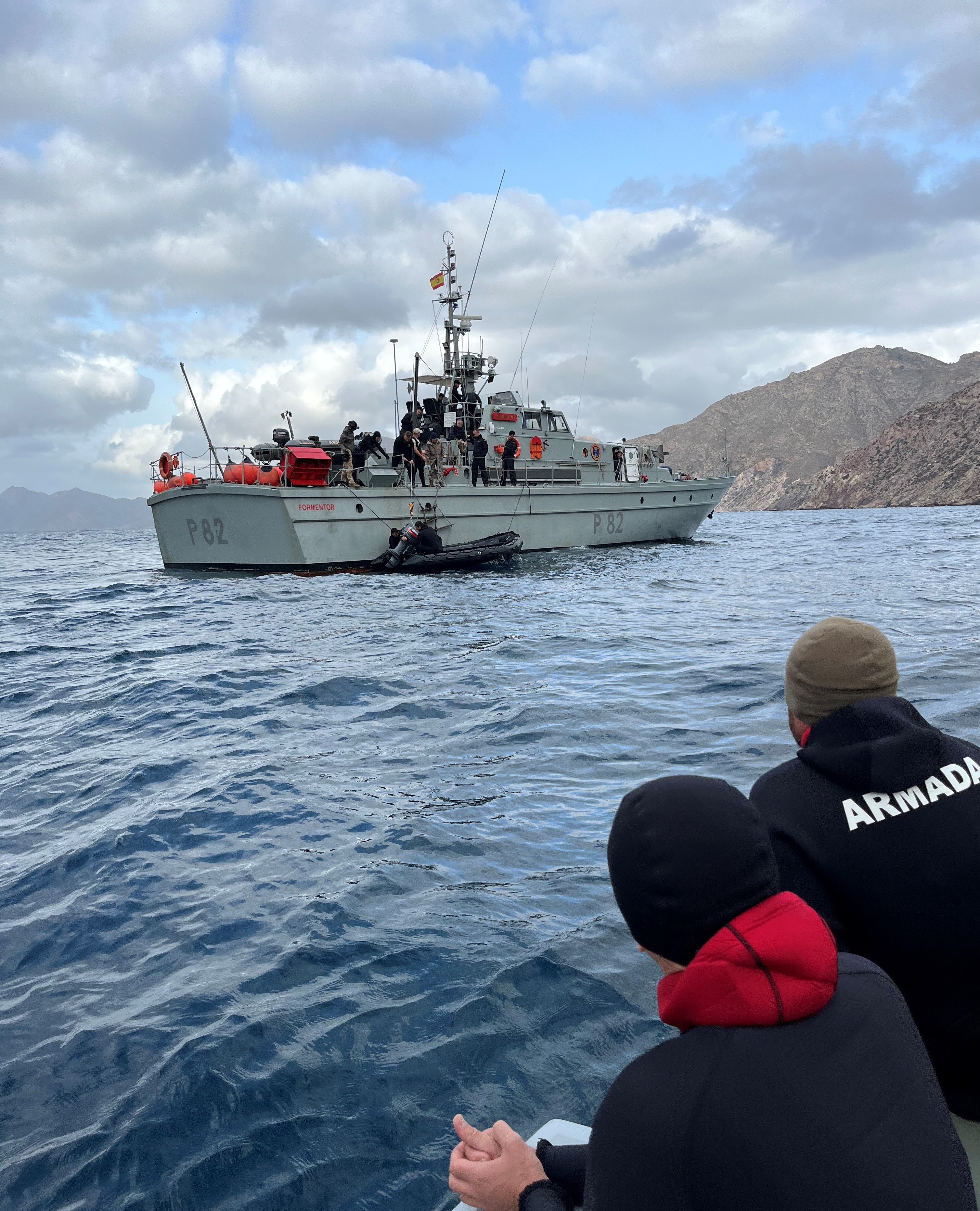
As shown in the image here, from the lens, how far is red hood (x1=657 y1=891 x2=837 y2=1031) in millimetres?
1282

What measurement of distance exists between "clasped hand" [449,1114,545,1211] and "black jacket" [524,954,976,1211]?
65 centimetres

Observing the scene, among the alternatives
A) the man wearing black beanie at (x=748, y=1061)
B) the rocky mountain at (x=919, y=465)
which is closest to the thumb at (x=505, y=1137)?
the man wearing black beanie at (x=748, y=1061)

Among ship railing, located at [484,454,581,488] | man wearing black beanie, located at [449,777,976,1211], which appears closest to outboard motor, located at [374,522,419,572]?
ship railing, located at [484,454,581,488]

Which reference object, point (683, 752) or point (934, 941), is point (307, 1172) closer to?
point (934, 941)

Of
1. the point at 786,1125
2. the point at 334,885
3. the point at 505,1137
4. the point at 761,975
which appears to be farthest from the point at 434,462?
the point at 786,1125

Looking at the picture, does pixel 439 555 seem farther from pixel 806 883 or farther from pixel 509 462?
pixel 806 883

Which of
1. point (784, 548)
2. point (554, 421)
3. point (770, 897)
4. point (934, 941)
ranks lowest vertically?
point (784, 548)

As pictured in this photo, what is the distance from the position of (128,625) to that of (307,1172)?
13201 millimetres

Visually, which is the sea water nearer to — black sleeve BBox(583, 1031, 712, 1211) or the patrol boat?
black sleeve BBox(583, 1031, 712, 1211)

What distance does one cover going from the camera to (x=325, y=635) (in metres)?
12.3

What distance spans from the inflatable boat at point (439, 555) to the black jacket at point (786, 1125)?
19015 mm

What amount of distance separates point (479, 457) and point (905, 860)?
2051cm

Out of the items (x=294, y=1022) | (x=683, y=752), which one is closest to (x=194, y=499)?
(x=683, y=752)

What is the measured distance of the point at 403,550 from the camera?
20.4 m
